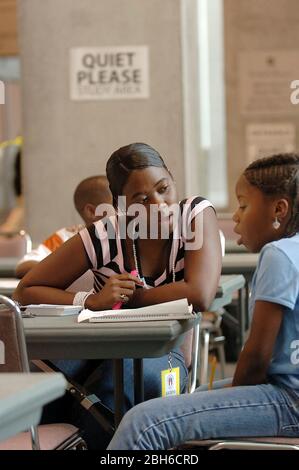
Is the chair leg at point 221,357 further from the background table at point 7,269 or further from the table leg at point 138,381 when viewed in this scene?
the table leg at point 138,381

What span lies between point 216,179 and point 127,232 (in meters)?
5.74

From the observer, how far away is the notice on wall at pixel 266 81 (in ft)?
27.0

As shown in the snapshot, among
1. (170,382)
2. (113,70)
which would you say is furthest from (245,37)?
(170,382)

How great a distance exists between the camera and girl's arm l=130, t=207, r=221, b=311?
2936 millimetres

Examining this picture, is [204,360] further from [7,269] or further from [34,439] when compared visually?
[34,439]

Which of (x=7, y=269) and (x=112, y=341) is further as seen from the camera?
(x=7, y=269)

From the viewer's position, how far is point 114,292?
9.53 feet

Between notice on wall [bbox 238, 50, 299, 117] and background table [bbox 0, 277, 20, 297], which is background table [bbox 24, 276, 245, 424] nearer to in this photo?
background table [bbox 0, 277, 20, 297]

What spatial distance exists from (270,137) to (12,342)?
256 inches

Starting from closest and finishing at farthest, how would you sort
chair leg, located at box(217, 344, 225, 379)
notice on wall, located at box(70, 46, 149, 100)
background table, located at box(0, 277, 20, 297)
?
background table, located at box(0, 277, 20, 297), chair leg, located at box(217, 344, 225, 379), notice on wall, located at box(70, 46, 149, 100)

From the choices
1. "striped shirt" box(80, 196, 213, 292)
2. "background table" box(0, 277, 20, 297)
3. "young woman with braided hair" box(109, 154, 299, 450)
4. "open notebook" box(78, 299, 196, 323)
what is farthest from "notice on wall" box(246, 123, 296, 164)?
"young woman with braided hair" box(109, 154, 299, 450)

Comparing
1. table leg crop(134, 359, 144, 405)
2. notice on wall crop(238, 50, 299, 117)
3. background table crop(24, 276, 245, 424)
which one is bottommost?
table leg crop(134, 359, 144, 405)

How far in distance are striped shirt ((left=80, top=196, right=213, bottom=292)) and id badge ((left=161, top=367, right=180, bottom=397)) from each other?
1.05 ft

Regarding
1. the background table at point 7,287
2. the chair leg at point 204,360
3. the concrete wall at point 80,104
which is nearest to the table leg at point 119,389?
the background table at point 7,287
